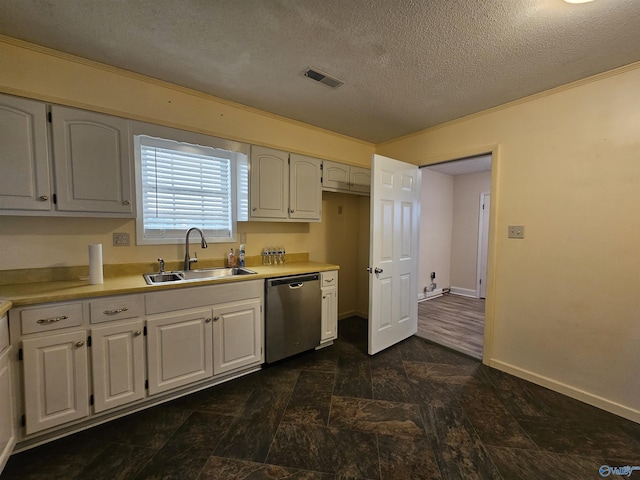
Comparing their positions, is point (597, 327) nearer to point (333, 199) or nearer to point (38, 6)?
point (333, 199)

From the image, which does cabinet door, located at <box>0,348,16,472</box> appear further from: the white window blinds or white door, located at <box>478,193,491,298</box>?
white door, located at <box>478,193,491,298</box>

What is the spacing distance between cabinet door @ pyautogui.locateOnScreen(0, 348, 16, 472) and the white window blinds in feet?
3.79

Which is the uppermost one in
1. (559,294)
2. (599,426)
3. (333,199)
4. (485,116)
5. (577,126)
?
(485,116)

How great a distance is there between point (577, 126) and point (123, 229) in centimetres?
375

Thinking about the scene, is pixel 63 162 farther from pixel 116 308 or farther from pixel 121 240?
pixel 116 308

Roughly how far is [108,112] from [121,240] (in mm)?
967

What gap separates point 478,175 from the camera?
17.1 feet

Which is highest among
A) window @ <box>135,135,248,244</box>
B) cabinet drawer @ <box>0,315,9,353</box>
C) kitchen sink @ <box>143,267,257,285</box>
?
window @ <box>135,135,248,244</box>

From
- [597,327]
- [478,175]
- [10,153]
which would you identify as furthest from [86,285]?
[478,175]

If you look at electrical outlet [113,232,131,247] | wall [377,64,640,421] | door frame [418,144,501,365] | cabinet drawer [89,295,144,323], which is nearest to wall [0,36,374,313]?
electrical outlet [113,232,131,247]

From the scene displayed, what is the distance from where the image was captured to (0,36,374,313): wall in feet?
5.88

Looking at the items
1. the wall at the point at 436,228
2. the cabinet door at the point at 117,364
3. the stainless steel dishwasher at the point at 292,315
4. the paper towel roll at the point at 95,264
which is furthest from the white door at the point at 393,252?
the paper towel roll at the point at 95,264

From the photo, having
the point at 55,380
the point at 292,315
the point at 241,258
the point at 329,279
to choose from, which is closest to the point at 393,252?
the point at 329,279

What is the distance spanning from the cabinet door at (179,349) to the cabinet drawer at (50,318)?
1.31 ft
